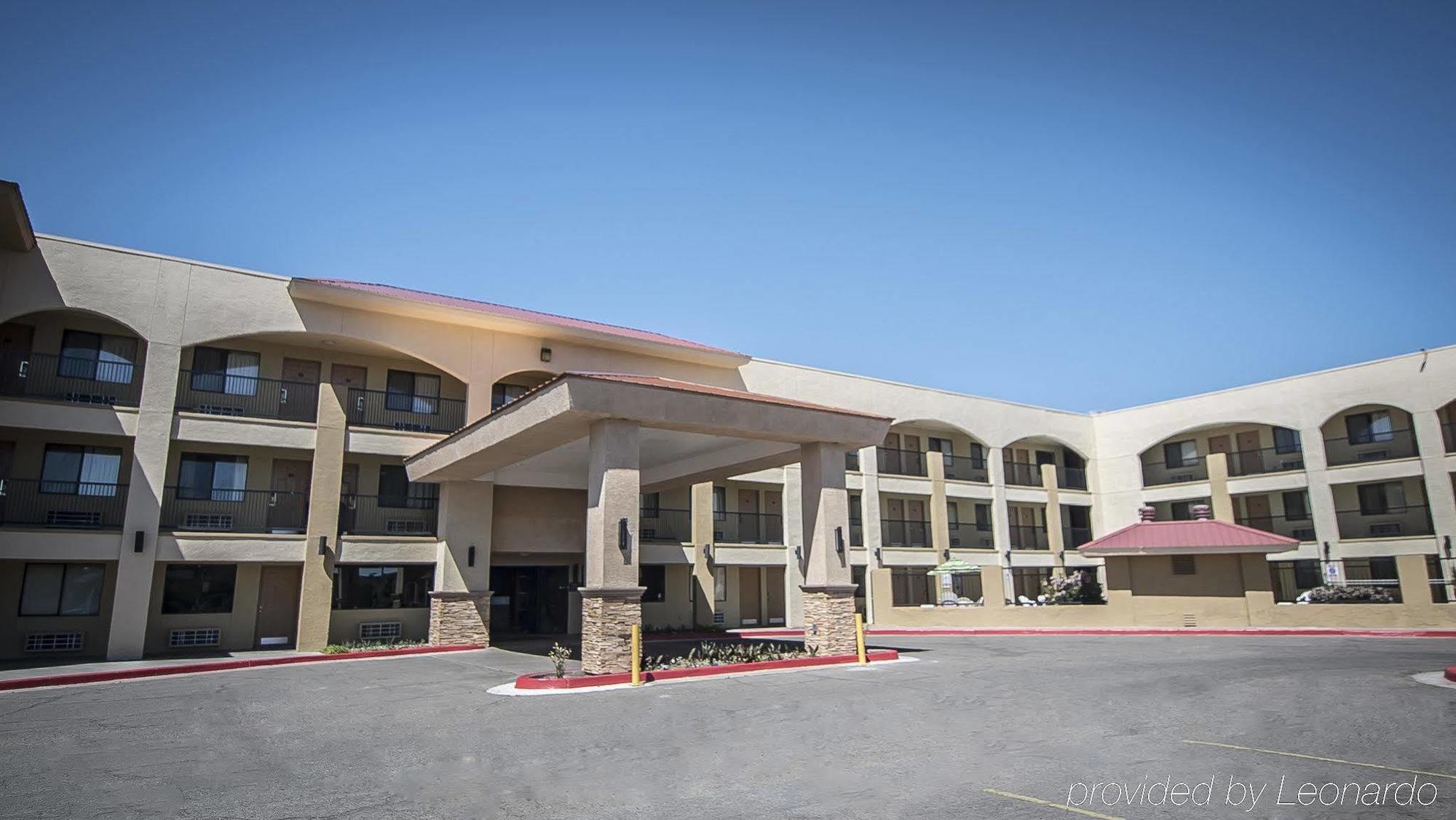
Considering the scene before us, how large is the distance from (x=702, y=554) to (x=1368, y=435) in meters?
28.3

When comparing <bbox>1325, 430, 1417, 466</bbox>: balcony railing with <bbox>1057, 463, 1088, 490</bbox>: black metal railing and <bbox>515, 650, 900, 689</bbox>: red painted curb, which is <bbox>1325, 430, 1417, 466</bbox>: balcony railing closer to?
<bbox>1057, 463, 1088, 490</bbox>: black metal railing

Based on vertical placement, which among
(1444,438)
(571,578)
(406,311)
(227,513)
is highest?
(406,311)

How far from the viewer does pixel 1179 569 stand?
28328 millimetres

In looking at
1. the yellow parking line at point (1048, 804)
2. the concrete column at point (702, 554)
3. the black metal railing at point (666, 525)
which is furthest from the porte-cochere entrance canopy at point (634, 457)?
the yellow parking line at point (1048, 804)

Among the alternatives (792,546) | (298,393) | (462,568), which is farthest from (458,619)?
(792,546)

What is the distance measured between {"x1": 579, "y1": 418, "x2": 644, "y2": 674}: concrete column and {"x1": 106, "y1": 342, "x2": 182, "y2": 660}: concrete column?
499 inches

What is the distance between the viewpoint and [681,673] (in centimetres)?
1672

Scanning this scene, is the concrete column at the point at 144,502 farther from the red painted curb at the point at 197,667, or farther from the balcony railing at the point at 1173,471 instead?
the balcony railing at the point at 1173,471

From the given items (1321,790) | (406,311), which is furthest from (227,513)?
(1321,790)

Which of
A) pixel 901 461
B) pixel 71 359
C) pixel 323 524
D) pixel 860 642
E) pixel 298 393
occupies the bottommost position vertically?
pixel 860 642

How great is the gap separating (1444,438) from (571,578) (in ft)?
108

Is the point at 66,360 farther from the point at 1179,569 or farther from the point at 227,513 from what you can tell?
the point at 1179,569

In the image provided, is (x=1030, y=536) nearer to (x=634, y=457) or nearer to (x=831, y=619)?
(x=831, y=619)

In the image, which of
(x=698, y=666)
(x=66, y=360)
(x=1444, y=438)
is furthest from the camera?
(x=1444, y=438)
